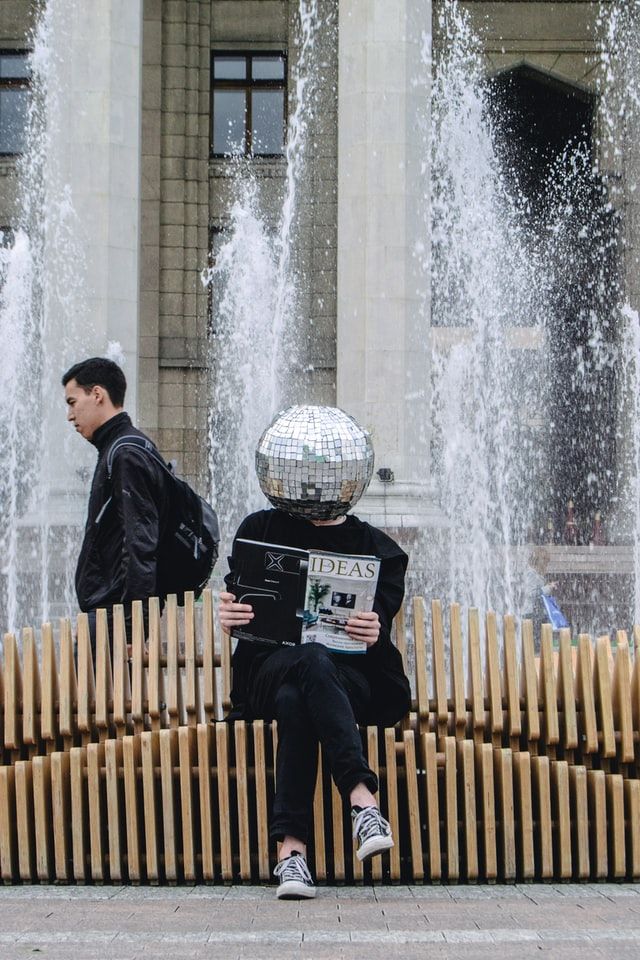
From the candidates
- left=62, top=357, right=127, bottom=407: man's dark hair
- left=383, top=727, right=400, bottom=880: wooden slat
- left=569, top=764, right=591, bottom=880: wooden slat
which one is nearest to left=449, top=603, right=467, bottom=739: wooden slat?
left=383, top=727, right=400, bottom=880: wooden slat

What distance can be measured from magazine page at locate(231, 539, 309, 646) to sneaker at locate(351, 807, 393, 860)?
628 millimetres

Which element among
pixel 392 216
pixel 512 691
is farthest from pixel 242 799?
pixel 392 216

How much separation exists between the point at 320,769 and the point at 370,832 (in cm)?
64

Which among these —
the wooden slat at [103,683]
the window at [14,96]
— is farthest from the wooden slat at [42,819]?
the window at [14,96]

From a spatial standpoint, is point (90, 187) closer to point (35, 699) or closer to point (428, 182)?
point (428, 182)

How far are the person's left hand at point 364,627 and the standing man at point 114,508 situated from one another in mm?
985

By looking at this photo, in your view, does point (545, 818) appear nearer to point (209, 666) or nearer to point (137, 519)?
point (209, 666)

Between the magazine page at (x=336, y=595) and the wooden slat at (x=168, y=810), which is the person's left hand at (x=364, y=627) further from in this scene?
the wooden slat at (x=168, y=810)

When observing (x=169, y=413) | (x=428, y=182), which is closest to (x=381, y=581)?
(x=428, y=182)

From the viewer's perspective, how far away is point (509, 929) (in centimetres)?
351

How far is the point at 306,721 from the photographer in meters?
4.25

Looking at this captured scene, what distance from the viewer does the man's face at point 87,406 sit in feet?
17.3

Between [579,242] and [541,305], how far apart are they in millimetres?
1453

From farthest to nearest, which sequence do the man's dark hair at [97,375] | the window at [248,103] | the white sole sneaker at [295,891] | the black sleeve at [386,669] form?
1. the window at [248,103]
2. the man's dark hair at [97,375]
3. the black sleeve at [386,669]
4. the white sole sneaker at [295,891]
